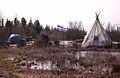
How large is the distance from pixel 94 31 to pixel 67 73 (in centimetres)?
1925

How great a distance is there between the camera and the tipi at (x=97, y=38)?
29.3 meters

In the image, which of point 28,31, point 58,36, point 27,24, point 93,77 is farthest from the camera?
point 27,24

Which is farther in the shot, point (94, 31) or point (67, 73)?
point (94, 31)

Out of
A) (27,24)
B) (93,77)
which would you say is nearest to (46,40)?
(93,77)

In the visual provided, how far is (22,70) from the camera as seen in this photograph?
13.0 meters

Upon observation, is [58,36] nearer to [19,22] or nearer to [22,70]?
[19,22]

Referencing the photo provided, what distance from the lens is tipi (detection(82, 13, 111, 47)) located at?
2934 cm

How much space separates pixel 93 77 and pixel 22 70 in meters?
3.70

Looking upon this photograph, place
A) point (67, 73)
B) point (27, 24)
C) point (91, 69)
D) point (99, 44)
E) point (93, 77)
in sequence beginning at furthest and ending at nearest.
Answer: point (27, 24) → point (99, 44) → point (91, 69) → point (67, 73) → point (93, 77)

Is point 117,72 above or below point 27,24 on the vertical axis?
below

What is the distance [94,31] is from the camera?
100 feet

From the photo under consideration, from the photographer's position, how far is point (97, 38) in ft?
97.2

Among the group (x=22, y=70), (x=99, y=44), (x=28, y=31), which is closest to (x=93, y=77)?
(x=22, y=70)

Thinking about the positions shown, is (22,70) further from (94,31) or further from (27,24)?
(27,24)
